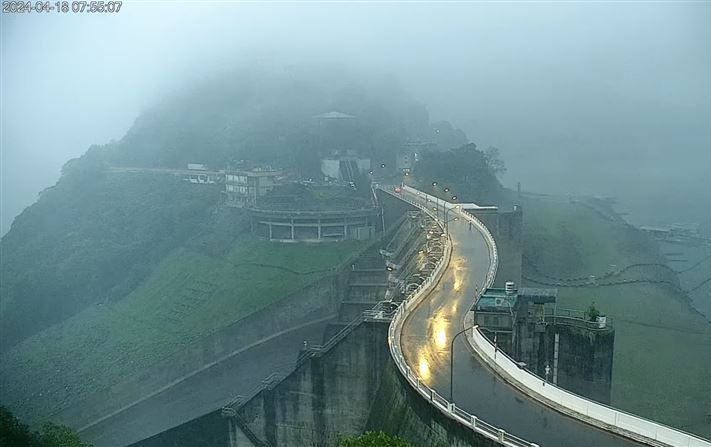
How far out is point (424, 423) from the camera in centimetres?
1766

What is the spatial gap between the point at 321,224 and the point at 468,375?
3854cm

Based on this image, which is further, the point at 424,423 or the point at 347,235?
the point at 347,235

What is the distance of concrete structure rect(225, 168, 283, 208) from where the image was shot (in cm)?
6494

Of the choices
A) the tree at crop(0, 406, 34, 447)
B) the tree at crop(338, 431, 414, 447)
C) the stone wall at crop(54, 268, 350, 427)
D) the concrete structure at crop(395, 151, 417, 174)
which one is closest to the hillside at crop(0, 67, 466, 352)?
the concrete structure at crop(395, 151, 417, 174)

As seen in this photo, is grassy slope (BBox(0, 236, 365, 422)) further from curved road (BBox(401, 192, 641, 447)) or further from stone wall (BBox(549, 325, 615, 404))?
stone wall (BBox(549, 325, 615, 404))

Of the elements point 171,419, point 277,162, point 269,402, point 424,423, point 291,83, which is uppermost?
point 291,83

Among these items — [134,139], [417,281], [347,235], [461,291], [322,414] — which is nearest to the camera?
[322,414]

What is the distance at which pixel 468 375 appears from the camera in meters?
19.2

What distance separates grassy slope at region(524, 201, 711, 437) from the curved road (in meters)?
9.73

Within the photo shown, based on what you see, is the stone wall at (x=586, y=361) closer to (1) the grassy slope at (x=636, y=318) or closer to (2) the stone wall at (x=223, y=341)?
(1) the grassy slope at (x=636, y=318)

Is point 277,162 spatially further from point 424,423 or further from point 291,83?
point 424,423

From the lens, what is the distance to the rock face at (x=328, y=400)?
24.6m

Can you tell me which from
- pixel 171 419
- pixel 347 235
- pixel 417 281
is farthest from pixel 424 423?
pixel 347 235

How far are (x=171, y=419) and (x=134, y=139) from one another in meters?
56.0
